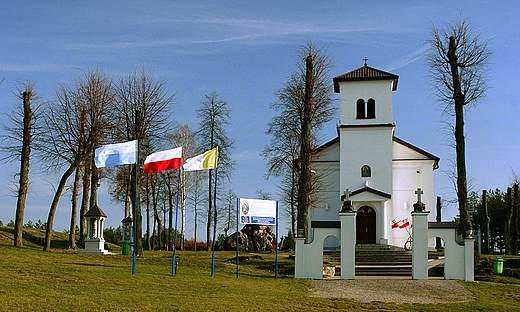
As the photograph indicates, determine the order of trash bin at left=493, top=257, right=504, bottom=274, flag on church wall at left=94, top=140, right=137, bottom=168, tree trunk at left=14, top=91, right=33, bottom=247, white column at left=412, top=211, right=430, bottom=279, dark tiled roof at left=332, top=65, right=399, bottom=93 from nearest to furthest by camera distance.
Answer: flag on church wall at left=94, top=140, right=137, bottom=168 < white column at left=412, top=211, right=430, bottom=279 < trash bin at left=493, top=257, right=504, bottom=274 < tree trunk at left=14, top=91, right=33, bottom=247 < dark tiled roof at left=332, top=65, right=399, bottom=93

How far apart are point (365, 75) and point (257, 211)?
18679 millimetres

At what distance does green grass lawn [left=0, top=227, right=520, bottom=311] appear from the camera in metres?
13.1

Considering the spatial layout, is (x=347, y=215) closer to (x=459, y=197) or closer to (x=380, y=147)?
(x=459, y=197)

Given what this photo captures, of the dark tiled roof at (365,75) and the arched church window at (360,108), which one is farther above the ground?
the dark tiled roof at (365,75)

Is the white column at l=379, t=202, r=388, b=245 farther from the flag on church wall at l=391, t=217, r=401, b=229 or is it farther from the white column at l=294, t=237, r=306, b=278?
the white column at l=294, t=237, r=306, b=278

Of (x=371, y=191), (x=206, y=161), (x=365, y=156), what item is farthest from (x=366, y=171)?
(x=206, y=161)

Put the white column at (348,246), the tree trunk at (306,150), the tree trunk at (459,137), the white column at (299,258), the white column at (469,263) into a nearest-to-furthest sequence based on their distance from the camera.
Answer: the white column at (469,263) < the white column at (348,246) < the white column at (299,258) < the tree trunk at (459,137) < the tree trunk at (306,150)

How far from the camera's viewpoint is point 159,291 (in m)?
15.6

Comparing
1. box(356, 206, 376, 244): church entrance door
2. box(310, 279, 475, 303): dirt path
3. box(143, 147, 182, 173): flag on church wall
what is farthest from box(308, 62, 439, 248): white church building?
box(143, 147, 182, 173): flag on church wall

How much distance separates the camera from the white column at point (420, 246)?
71.8 ft

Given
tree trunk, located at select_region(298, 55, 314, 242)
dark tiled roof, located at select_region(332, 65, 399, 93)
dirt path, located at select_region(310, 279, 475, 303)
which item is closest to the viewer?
dirt path, located at select_region(310, 279, 475, 303)

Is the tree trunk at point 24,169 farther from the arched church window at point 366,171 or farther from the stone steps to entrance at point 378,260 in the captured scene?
the arched church window at point 366,171

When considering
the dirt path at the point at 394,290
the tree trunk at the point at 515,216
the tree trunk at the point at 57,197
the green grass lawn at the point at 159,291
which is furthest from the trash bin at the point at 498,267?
the tree trunk at the point at 515,216

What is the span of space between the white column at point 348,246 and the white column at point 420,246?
2.24 m
